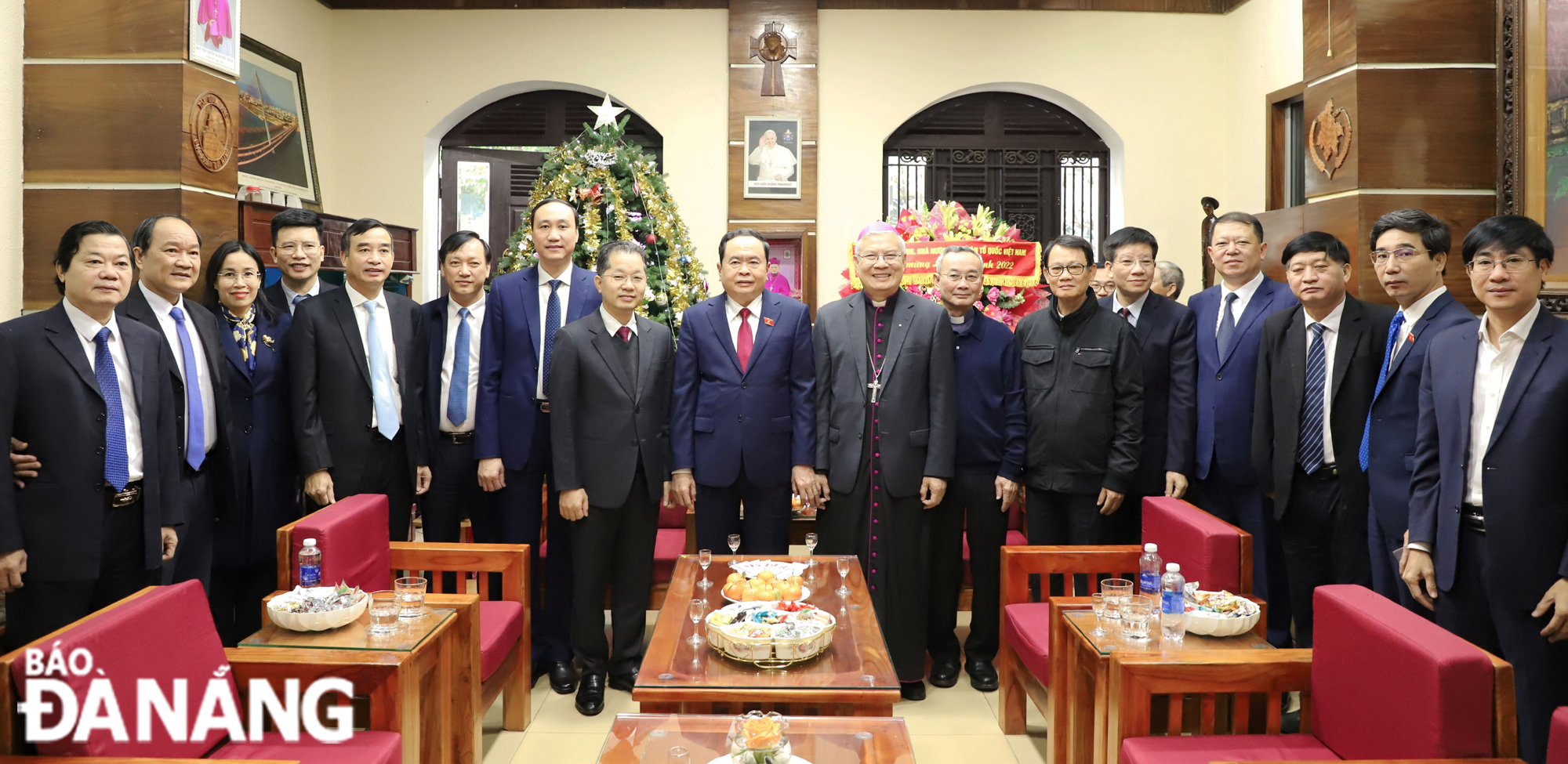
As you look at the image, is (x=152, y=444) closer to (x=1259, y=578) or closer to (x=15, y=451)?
(x=15, y=451)

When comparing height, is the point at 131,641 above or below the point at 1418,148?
below

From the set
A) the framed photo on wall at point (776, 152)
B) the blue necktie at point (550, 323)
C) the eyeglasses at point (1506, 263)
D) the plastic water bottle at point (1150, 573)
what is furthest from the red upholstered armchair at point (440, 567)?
the framed photo on wall at point (776, 152)

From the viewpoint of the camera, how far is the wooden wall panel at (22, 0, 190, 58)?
391cm

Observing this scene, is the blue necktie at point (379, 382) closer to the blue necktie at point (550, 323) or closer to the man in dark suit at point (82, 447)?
the blue necktie at point (550, 323)

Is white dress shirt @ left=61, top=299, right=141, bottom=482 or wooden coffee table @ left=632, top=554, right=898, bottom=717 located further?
white dress shirt @ left=61, top=299, right=141, bottom=482

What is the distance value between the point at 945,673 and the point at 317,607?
225 cm

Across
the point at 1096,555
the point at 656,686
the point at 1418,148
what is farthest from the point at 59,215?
the point at 1418,148

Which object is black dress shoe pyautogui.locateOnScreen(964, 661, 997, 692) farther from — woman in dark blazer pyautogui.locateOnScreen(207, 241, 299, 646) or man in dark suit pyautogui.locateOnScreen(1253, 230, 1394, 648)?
woman in dark blazer pyautogui.locateOnScreen(207, 241, 299, 646)

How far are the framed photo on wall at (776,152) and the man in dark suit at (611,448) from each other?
426cm

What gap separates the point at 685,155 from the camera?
766 centimetres

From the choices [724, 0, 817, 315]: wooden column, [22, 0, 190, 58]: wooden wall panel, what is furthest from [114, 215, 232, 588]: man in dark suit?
[724, 0, 817, 315]: wooden column

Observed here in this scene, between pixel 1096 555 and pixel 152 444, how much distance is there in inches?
112

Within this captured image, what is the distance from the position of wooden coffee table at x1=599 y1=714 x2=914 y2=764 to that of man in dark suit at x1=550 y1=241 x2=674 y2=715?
1299 mm

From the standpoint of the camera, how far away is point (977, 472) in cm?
368
